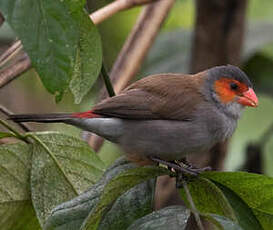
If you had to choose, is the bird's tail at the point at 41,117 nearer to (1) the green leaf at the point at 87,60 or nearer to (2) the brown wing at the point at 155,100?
(2) the brown wing at the point at 155,100

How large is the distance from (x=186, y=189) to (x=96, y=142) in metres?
1.12

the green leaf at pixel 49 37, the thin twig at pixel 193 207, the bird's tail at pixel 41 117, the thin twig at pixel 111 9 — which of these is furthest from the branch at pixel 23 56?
the thin twig at pixel 193 207

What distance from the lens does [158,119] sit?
2.92m

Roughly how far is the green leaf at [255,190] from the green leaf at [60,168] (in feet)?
1.73

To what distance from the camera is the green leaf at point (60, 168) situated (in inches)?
89.4

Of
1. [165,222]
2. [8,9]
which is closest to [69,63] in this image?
[8,9]

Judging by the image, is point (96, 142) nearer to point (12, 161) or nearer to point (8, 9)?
point (12, 161)

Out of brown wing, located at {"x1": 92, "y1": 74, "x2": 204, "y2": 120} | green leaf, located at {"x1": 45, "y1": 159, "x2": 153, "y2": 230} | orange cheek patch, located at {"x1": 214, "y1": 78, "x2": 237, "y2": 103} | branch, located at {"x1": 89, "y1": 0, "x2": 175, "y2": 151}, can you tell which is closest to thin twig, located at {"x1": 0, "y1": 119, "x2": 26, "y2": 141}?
green leaf, located at {"x1": 45, "y1": 159, "x2": 153, "y2": 230}

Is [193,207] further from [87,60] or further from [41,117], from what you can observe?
[41,117]

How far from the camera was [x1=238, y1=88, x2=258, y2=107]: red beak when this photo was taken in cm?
322

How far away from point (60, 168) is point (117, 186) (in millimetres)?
434

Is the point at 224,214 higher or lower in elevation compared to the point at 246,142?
higher

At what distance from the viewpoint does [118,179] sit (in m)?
1.98

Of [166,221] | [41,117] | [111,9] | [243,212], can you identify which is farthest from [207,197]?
[111,9]
